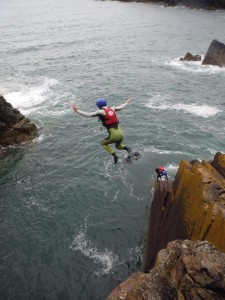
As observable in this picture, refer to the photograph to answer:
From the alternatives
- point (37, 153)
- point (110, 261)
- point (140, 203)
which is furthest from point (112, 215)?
Answer: point (37, 153)

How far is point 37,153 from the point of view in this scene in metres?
27.9

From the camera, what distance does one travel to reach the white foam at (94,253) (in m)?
17.2

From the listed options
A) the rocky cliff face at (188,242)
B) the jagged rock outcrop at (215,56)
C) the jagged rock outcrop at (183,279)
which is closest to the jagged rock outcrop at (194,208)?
the rocky cliff face at (188,242)

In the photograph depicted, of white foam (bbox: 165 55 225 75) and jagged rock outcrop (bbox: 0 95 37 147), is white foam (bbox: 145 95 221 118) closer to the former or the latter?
jagged rock outcrop (bbox: 0 95 37 147)

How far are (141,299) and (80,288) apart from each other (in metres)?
9.70

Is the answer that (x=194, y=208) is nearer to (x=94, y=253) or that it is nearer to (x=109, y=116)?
(x=109, y=116)

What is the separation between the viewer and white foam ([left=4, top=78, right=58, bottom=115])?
37241mm

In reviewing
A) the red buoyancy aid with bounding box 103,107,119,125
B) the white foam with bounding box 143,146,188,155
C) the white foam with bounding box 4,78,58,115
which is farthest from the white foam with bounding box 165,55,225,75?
the red buoyancy aid with bounding box 103,107,119,125

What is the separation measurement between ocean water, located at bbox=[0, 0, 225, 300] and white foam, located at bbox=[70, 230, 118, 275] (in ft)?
0.20

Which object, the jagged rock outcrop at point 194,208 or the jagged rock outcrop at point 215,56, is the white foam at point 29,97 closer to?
the jagged rock outcrop at point 194,208

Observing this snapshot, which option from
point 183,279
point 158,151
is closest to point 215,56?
point 158,151

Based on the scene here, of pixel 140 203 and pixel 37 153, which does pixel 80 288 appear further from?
pixel 37 153

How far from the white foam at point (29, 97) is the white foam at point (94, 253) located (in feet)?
68.6

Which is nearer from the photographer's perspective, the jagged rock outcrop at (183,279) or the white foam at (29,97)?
the jagged rock outcrop at (183,279)
